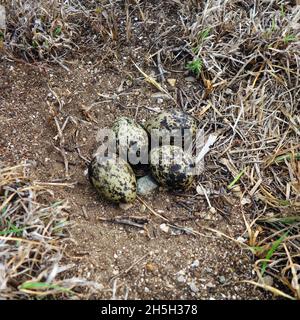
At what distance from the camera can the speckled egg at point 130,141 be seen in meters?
2.62

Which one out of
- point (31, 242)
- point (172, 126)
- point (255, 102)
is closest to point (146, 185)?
point (172, 126)

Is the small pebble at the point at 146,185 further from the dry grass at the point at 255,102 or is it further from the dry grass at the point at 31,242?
the dry grass at the point at 31,242

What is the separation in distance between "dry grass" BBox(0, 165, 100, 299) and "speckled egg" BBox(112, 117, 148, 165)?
0.47 m

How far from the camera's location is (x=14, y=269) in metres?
2.10

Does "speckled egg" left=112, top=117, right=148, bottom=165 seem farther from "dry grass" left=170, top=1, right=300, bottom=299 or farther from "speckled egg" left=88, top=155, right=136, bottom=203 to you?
"dry grass" left=170, top=1, right=300, bottom=299

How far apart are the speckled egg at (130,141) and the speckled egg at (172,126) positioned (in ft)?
0.29

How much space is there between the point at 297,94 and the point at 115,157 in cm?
134

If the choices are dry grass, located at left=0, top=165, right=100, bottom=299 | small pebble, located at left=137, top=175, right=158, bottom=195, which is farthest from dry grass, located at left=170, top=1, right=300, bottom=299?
dry grass, located at left=0, top=165, right=100, bottom=299

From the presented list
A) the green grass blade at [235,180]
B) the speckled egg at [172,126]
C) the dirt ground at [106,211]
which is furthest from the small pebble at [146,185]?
the green grass blade at [235,180]

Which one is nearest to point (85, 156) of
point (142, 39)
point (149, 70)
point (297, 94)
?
point (149, 70)

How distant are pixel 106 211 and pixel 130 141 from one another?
43cm

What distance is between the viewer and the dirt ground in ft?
7.75

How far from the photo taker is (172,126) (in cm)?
270

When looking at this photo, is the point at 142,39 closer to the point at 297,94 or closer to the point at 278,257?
the point at 297,94
